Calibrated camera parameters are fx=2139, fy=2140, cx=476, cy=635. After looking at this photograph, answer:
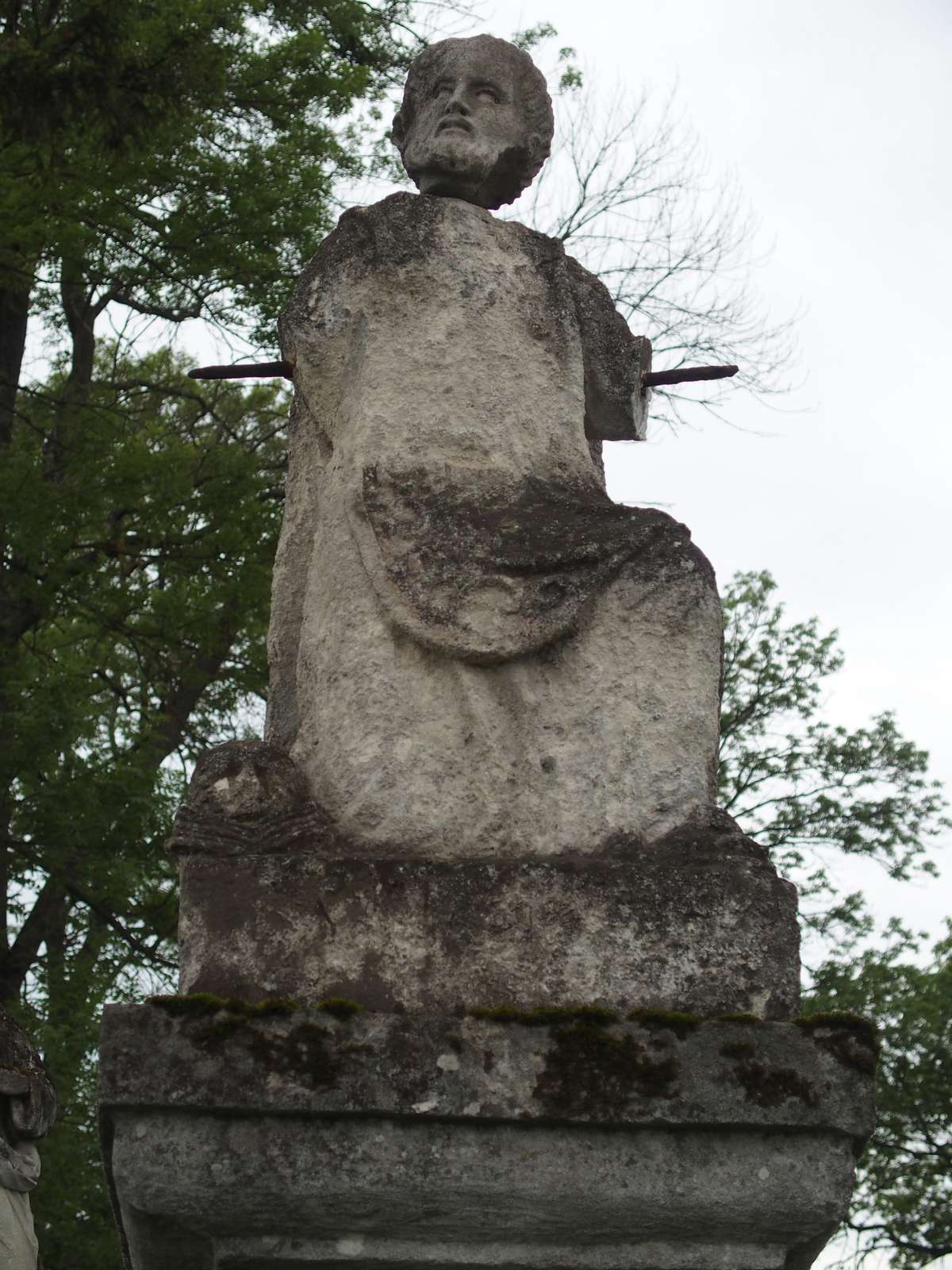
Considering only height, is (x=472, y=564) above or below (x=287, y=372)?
below

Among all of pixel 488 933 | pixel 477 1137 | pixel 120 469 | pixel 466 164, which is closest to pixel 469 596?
pixel 488 933

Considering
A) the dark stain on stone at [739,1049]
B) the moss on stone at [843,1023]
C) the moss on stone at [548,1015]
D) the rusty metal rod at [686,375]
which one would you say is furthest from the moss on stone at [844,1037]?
the rusty metal rod at [686,375]

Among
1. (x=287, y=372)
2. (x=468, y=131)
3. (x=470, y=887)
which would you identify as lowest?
(x=470, y=887)

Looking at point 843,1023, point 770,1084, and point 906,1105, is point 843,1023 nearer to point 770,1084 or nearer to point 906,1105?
point 770,1084

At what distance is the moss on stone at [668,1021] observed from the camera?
171 inches

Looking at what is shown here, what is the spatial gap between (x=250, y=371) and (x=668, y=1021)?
7.80 ft

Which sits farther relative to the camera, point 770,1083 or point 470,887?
point 470,887

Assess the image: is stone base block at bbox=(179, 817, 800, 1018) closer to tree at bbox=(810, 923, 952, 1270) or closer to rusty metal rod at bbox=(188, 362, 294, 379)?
rusty metal rod at bbox=(188, 362, 294, 379)

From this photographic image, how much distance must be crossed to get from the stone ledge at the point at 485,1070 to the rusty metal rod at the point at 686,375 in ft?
6.79

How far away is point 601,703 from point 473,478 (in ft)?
2.27

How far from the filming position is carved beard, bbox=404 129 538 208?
5.91 meters

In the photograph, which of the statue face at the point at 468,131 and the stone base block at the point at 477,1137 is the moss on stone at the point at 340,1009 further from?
the statue face at the point at 468,131

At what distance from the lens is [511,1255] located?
4352 mm

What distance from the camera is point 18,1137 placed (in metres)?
6.01
